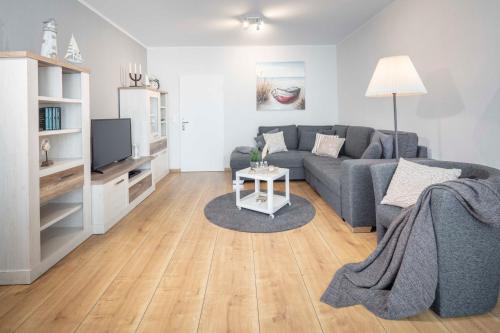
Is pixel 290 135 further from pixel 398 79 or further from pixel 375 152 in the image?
pixel 398 79

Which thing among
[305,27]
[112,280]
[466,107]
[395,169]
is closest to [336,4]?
[305,27]

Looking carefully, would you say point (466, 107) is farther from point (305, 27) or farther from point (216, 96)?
point (216, 96)

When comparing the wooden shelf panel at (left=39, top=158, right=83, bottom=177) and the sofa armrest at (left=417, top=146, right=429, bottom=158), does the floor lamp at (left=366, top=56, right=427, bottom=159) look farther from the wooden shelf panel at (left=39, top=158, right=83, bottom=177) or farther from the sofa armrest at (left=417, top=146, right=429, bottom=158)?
the wooden shelf panel at (left=39, top=158, right=83, bottom=177)

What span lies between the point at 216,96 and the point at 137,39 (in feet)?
5.51

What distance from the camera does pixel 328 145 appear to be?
509cm

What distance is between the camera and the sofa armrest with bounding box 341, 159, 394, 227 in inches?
112

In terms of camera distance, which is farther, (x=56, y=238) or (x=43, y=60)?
(x=56, y=238)

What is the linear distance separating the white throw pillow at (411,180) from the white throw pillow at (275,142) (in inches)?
125

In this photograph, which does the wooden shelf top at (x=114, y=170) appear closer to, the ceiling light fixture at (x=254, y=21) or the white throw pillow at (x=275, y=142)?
the white throw pillow at (x=275, y=142)

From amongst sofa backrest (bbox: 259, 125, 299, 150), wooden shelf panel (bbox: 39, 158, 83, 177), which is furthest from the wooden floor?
sofa backrest (bbox: 259, 125, 299, 150)

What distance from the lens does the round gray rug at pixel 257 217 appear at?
312cm

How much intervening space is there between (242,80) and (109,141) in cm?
321

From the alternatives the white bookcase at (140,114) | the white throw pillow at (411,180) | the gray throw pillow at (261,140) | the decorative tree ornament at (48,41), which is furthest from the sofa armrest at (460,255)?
the gray throw pillow at (261,140)

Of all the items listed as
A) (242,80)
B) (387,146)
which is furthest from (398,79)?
(242,80)
